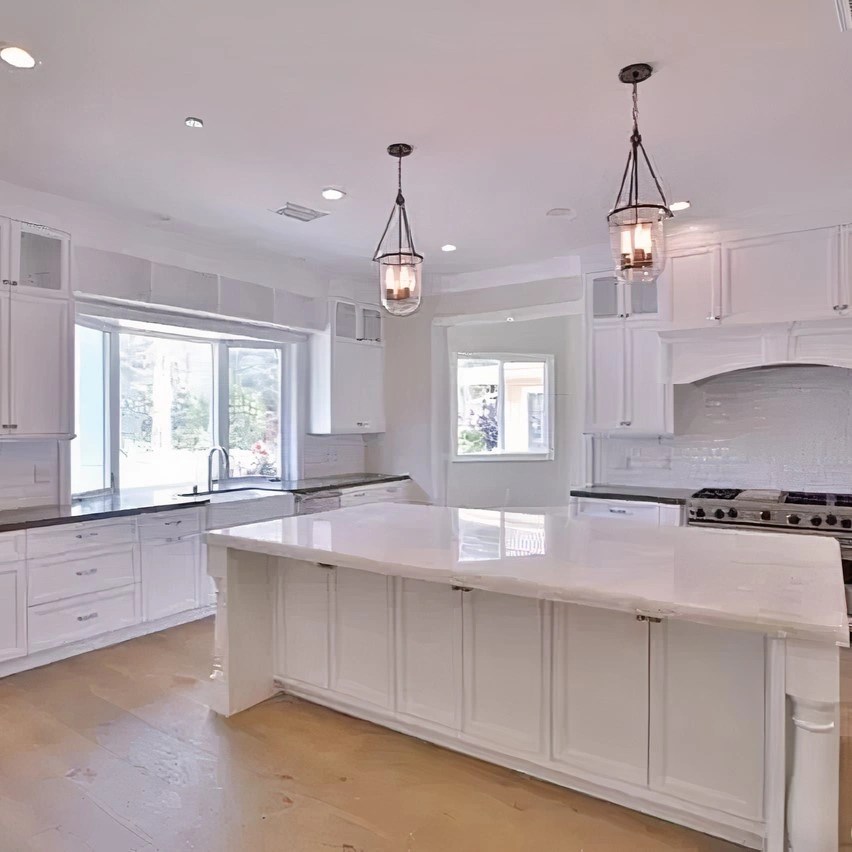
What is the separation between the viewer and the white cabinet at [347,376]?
5.59 m

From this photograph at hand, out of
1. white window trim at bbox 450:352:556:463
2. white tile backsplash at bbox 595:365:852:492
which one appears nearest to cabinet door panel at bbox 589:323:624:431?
white tile backsplash at bbox 595:365:852:492

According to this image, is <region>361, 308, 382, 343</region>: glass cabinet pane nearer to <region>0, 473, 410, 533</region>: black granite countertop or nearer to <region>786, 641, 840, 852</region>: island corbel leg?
<region>0, 473, 410, 533</region>: black granite countertop

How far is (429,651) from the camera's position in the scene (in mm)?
2613

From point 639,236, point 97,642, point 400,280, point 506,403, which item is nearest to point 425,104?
point 400,280

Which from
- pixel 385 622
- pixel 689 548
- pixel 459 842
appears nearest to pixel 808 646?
pixel 689 548

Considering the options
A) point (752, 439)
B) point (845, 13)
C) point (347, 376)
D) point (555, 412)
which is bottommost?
point (752, 439)

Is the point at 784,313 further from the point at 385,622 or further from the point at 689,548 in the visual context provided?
the point at 385,622

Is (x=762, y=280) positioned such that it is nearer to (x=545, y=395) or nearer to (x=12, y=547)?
(x=545, y=395)

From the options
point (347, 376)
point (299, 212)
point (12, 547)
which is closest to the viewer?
point (12, 547)

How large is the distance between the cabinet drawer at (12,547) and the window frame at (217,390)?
2.83 ft

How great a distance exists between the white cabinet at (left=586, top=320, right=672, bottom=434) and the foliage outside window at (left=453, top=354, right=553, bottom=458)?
2186 millimetres

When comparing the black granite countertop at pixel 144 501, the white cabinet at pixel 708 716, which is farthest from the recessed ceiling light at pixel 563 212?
the white cabinet at pixel 708 716

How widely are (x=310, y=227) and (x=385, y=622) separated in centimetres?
279

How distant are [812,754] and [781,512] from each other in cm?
253
